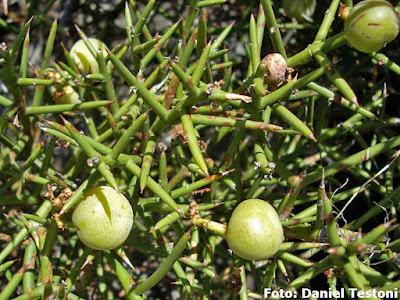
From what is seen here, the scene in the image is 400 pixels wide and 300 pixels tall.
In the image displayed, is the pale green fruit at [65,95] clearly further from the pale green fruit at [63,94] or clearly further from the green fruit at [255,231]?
the green fruit at [255,231]

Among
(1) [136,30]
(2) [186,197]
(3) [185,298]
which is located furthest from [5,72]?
(3) [185,298]

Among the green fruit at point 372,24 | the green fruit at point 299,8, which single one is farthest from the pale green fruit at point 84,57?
the green fruit at point 372,24

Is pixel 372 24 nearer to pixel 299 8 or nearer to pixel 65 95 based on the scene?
pixel 299 8

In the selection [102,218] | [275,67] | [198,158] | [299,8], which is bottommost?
[102,218]

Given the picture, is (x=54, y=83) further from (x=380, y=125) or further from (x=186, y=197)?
(x=380, y=125)

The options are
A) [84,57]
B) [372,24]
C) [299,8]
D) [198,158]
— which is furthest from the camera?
[299,8]

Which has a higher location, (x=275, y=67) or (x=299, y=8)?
(x=299, y=8)

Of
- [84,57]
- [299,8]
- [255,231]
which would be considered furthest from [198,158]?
[299,8]
